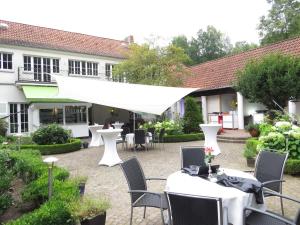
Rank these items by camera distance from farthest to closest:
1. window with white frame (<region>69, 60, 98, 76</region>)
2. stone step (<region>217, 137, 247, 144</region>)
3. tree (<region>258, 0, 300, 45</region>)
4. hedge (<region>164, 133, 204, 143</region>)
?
tree (<region>258, 0, 300, 45</region>) < window with white frame (<region>69, 60, 98, 76</region>) < hedge (<region>164, 133, 204, 143</region>) < stone step (<region>217, 137, 247, 144</region>)

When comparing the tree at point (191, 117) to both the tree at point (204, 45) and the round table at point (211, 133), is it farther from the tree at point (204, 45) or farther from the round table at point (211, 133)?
the tree at point (204, 45)

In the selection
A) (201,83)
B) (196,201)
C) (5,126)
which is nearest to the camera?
(196,201)

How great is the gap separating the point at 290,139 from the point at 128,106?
188 inches

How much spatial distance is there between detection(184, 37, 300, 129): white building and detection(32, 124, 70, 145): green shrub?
10528 millimetres

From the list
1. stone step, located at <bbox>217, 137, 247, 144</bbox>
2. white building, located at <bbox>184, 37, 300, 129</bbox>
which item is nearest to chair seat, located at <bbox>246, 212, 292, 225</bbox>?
stone step, located at <bbox>217, 137, 247, 144</bbox>

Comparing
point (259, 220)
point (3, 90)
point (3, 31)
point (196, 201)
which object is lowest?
Result: point (259, 220)

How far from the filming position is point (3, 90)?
17828 millimetres

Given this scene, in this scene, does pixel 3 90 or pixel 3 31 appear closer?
pixel 3 90

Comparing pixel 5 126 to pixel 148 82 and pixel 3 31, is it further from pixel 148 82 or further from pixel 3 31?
pixel 148 82

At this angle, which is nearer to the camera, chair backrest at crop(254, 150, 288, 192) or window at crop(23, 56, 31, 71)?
chair backrest at crop(254, 150, 288, 192)

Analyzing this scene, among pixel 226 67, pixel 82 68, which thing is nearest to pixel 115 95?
pixel 82 68

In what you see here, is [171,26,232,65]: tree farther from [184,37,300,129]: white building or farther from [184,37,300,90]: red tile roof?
[184,37,300,129]: white building

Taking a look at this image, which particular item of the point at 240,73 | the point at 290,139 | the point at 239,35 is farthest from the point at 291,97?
the point at 239,35

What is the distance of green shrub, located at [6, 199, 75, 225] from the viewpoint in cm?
350
